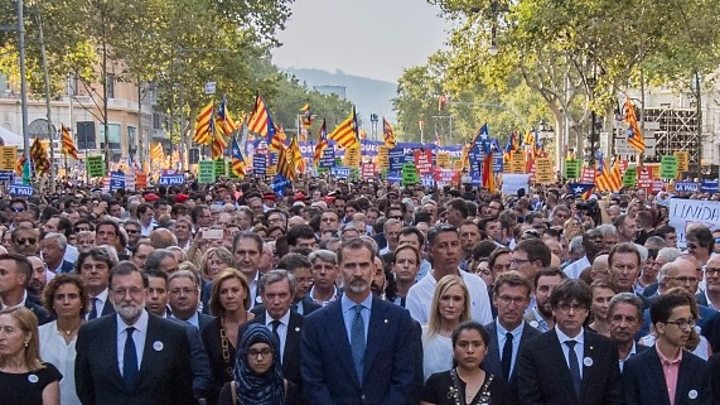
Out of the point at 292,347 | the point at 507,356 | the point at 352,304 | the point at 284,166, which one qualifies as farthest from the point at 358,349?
the point at 284,166

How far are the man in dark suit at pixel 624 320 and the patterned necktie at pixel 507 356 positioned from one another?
1.99ft

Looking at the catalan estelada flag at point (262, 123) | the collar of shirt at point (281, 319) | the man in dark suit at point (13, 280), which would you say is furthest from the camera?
the catalan estelada flag at point (262, 123)

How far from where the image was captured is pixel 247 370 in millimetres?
7984

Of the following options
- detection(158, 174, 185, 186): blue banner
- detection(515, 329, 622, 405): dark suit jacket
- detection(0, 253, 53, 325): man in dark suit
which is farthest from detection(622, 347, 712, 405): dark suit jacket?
detection(158, 174, 185, 186): blue banner

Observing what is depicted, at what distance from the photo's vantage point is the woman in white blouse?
875 cm

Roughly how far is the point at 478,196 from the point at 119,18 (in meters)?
20.2

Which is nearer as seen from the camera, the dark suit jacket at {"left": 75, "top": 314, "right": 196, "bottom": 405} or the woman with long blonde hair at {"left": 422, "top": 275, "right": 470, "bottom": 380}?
the dark suit jacket at {"left": 75, "top": 314, "right": 196, "bottom": 405}

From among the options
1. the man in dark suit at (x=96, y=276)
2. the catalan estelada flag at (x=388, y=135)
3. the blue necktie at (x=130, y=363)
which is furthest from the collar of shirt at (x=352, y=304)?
the catalan estelada flag at (x=388, y=135)

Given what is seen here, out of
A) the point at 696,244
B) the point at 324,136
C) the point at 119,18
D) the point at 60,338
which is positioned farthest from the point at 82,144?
the point at 60,338

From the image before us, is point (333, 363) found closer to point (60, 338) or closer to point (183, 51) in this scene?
point (60, 338)

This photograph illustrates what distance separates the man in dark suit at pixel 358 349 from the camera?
27.5 ft

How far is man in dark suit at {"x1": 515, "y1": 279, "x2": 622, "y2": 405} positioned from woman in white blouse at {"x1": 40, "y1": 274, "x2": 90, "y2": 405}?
2.66 m

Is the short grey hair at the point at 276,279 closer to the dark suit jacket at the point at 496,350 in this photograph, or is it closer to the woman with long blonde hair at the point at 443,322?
the woman with long blonde hair at the point at 443,322

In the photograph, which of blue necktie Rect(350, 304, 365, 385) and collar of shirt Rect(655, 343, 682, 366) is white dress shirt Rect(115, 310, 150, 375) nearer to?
blue necktie Rect(350, 304, 365, 385)
